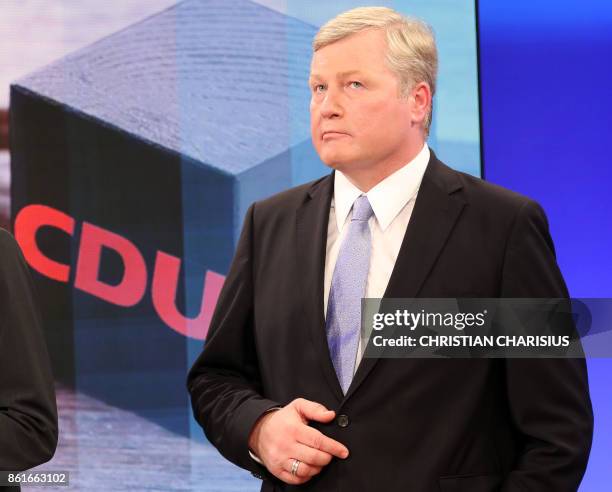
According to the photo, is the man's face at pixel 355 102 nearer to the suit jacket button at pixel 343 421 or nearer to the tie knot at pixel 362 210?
the tie knot at pixel 362 210

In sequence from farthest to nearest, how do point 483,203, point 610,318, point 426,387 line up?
1. point 610,318
2. point 483,203
3. point 426,387

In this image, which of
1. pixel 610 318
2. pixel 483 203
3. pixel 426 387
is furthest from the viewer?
pixel 610 318

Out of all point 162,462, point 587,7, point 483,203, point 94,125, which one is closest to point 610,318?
point 587,7

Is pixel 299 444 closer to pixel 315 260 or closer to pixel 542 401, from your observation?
pixel 315 260

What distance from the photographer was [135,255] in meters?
3.23

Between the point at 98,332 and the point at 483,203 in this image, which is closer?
the point at 483,203

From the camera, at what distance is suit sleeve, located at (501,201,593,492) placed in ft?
5.83

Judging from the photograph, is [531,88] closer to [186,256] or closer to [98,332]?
[186,256]

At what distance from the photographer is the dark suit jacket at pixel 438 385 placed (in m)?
1.79

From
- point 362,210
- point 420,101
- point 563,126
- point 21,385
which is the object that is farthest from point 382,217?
point 563,126

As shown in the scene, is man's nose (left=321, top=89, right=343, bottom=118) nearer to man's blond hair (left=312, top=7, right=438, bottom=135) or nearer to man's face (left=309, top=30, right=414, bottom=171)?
man's face (left=309, top=30, right=414, bottom=171)

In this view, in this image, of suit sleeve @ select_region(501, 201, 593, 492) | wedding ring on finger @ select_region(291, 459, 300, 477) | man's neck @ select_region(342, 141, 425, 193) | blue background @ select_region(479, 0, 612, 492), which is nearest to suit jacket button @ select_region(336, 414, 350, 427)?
wedding ring on finger @ select_region(291, 459, 300, 477)

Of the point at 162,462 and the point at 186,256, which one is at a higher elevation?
the point at 186,256

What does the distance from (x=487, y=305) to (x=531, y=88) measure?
1548mm
